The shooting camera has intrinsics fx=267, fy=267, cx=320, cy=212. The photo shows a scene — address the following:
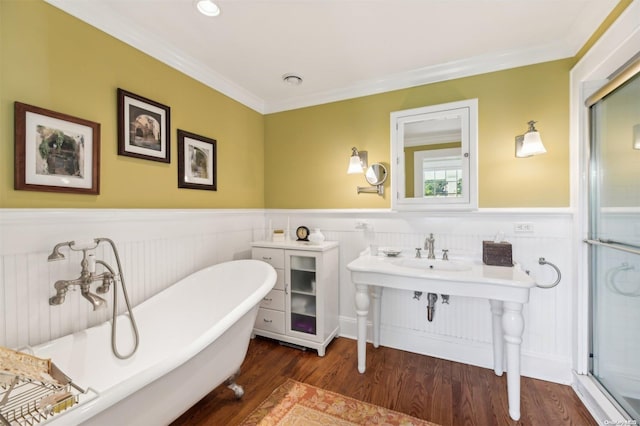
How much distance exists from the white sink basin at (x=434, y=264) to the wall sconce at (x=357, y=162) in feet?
2.88

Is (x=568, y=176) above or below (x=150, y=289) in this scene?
above

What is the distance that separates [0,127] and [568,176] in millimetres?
3355

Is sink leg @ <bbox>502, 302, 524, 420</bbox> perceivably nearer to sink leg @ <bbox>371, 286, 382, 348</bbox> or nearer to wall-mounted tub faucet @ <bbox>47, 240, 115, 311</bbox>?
sink leg @ <bbox>371, 286, 382, 348</bbox>

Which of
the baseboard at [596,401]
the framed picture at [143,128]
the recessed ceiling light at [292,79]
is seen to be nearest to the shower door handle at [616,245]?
the baseboard at [596,401]

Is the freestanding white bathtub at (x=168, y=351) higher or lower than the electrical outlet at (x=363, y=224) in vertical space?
lower

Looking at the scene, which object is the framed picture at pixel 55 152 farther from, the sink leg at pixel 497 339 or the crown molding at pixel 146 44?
the sink leg at pixel 497 339

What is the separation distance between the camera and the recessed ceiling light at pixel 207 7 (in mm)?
1529

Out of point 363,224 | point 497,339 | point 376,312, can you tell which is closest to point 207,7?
point 363,224

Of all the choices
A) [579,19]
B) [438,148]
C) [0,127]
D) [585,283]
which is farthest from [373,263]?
[0,127]

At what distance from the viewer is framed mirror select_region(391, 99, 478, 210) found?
2.11 meters

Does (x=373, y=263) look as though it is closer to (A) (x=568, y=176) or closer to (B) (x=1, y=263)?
(A) (x=568, y=176)

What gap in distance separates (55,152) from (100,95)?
45 centimetres

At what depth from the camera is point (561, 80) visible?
1903 mm

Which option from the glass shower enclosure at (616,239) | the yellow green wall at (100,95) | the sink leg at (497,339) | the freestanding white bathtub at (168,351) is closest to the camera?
the freestanding white bathtub at (168,351)
